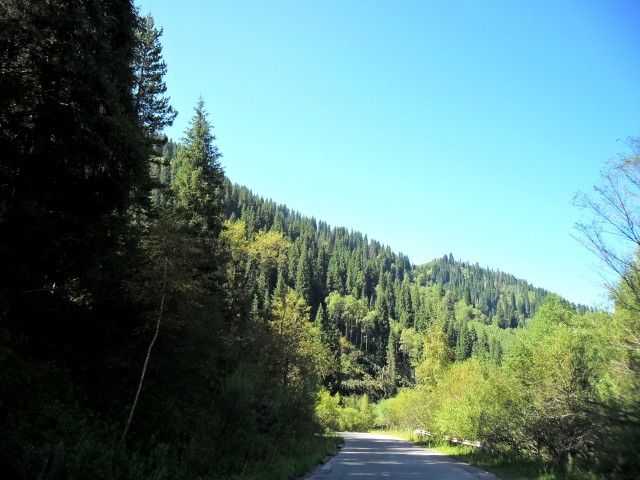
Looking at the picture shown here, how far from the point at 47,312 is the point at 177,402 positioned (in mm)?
4253

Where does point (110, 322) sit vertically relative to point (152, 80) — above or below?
below

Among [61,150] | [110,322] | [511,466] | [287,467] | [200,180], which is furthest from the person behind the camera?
[200,180]

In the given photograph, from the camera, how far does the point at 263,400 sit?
1756 cm

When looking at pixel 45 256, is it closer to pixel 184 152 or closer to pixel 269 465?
pixel 269 465

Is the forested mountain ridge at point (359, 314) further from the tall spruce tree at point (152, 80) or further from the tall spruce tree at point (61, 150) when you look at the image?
the tall spruce tree at point (61, 150)

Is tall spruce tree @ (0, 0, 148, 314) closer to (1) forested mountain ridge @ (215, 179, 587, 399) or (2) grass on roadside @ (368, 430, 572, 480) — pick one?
(2) grass on roadside @ (368, 430, 572, 480)

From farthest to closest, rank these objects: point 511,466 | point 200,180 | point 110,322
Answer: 1. point 200,180
2. point 511,466
3. point 110,322

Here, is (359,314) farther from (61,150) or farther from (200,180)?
(61,150)

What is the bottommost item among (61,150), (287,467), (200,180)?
(287,467)

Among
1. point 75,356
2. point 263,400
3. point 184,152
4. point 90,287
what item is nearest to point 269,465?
point 263,400

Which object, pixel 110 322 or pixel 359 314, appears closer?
pixel 110 322

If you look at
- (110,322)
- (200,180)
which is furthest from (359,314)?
(110,322)

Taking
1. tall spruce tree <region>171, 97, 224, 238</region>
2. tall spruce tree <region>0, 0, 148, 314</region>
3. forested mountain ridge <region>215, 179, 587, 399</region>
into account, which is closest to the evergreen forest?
tall spruce tree <region>0, 0, 148, 314</region>

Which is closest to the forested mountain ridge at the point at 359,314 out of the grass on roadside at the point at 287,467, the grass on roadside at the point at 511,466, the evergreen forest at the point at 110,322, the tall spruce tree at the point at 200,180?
the tall spruce tree at the point at 200,180
